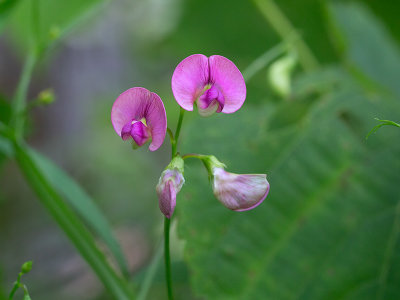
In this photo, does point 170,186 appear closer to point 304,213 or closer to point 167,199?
point 167,199

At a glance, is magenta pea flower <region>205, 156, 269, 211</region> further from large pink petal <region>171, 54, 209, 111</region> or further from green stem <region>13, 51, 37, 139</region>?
green stem <region>13, 51, 37, 139</region>

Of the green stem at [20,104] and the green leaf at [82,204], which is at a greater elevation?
the green stem at [20,104]

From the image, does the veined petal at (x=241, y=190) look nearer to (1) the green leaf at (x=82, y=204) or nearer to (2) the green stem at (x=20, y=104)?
(1) the green leaf at (x=82, y=204)

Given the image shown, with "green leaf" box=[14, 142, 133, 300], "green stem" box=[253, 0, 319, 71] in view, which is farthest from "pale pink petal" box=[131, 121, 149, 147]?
"green stem" box=[253, 0, 319, 71]

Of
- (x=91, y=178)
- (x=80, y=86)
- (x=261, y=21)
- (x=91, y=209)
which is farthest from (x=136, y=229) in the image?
(x=80, y=86)

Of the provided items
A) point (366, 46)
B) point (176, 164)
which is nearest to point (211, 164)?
point (176, 164)

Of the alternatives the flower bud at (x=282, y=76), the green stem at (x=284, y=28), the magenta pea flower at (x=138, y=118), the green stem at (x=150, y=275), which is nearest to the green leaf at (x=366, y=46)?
the green stem at (x=284, y=28)
